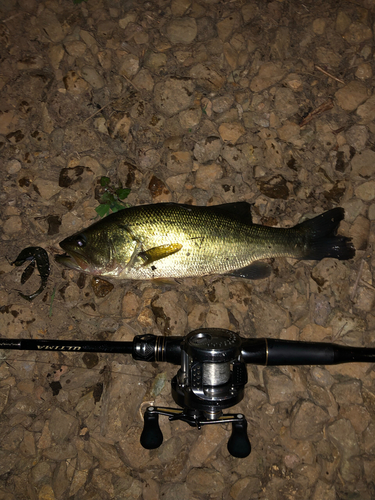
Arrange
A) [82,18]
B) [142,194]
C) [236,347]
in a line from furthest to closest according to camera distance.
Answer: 1. [82,18]
2. [142,194]
3. [236,347]

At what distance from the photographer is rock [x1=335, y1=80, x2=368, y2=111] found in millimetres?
3072

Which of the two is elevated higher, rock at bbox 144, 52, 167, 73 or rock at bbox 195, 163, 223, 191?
rock at bbox 144, 52, 167, 73

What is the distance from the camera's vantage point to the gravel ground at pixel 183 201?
2.67m

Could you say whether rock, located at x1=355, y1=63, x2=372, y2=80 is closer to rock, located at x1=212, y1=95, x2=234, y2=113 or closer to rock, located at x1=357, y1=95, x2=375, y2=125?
rock, located at x1=357, y1=95, x2=375, y2=125

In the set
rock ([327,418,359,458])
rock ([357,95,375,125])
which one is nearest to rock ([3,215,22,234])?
rock ([327,418,359,458])

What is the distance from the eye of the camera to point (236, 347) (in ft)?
6.90

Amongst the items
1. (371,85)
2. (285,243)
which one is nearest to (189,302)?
(285,243)

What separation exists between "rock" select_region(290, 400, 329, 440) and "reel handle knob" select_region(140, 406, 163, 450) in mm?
1155

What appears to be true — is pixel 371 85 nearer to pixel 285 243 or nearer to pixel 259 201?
pixel 259 201

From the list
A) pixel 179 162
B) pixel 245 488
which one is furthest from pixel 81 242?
pixel 245 488

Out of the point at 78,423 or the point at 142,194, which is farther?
the point at 142,194

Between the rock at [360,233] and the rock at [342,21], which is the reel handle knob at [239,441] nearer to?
the rock at [360,233]

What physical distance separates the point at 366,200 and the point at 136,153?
2194 mm

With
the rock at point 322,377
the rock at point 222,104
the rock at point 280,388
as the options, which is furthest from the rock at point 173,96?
the rock at point 322,377
